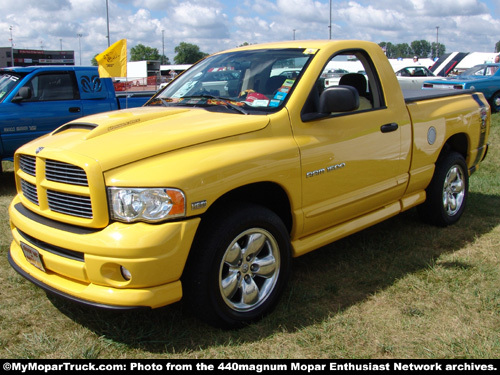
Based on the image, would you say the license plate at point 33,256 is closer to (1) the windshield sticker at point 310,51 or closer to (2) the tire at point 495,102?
(1) the windshield sticker at point 310,51

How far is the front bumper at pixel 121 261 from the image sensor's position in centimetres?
269

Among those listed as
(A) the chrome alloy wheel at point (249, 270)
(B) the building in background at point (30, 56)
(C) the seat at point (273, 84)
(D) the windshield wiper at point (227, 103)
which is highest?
(B) the building in background at point (30, 56)

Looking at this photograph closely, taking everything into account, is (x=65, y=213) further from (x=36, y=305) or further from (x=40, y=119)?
(x=40, y=119)

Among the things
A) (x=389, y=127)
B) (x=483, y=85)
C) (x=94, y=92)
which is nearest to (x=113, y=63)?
(x=94, y=92)

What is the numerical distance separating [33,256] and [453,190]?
428 cm

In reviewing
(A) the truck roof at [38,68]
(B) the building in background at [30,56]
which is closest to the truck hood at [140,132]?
(A) the truck roof at [38,68]

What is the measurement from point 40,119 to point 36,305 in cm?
495

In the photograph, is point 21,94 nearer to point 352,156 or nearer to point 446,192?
point 352,156

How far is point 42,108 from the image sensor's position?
7.84 metres

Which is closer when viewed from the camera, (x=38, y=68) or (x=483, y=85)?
(x=38, y=68)

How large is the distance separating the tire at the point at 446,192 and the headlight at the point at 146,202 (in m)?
3.26

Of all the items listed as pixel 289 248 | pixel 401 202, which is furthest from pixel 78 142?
pixel 401 202

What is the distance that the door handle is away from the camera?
4.13 metres

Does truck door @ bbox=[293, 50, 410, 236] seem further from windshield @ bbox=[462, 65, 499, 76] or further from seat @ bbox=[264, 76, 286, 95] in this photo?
windshield @ bbox=[462, 65, 499, 76]
